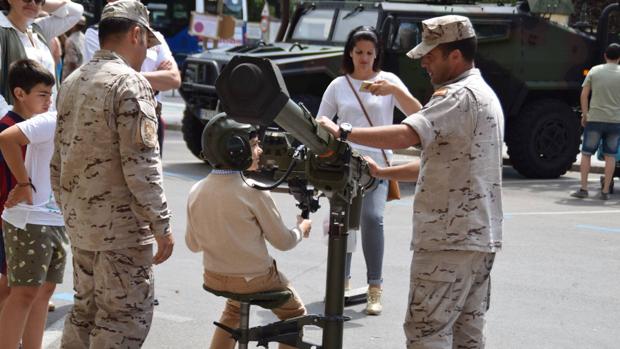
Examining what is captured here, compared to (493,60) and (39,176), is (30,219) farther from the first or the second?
(493,60)

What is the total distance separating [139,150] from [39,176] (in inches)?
46.9

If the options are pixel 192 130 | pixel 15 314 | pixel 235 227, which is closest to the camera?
pixel 235 227

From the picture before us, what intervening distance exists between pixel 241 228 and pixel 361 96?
2397mm

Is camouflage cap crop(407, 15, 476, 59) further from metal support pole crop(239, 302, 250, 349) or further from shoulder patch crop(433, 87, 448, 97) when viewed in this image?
metal support pole crop(239, 302, 250, 349)

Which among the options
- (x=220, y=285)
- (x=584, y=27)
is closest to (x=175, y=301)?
(x=220, y=285)

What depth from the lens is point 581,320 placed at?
7125 millimetres

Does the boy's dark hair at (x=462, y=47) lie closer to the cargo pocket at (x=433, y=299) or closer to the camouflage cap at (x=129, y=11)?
the cargo pocket at (x=433, y=299)

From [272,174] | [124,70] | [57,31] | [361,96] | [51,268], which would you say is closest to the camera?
[272,174]

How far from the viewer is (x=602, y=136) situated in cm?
1314

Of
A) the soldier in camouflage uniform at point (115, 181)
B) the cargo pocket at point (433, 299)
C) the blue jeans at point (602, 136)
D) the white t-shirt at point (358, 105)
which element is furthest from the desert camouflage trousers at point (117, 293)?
the blue jeans at point (602, 136)

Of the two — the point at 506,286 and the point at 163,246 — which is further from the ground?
the point at 163,246

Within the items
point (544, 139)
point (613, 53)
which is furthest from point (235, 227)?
point (544, 139)

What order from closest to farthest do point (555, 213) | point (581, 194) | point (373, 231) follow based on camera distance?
1. point (373, 231)
2. point (555, 213)
3. point (581, 194)

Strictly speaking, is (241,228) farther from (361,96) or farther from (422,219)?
(361,96)
